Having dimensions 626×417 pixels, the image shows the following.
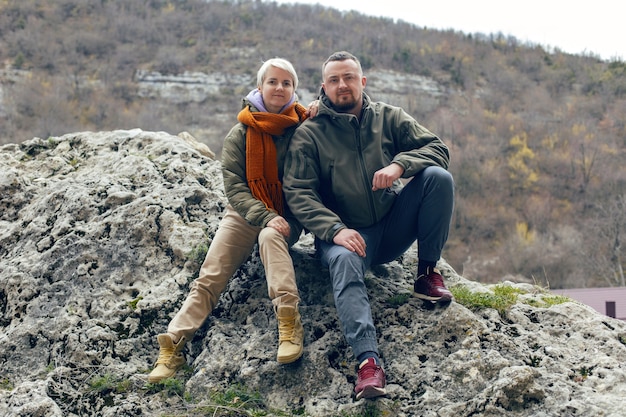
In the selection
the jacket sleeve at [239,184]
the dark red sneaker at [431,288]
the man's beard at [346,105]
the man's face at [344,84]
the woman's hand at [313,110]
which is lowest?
the dark red sneaker at [431,288]

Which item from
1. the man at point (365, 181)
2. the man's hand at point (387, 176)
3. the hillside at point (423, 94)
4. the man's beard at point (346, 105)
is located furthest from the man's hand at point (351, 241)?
the hillside at point (423, 94)

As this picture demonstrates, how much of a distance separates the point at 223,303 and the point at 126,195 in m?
1.40

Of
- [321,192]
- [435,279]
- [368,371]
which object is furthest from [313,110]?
[368,371]

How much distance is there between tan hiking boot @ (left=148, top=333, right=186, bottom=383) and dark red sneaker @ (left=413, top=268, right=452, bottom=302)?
164 cm

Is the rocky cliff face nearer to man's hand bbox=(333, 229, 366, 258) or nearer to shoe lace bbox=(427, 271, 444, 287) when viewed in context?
shoe lace bbox=(427, 271, 444, 287)

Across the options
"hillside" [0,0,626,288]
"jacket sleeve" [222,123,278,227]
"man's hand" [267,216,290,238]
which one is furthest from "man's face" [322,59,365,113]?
"hillside" [0,0,626,288]

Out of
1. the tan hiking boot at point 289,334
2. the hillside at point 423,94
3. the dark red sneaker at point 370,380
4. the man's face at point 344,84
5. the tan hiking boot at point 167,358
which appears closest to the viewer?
the dark red sneaker at point 370,380

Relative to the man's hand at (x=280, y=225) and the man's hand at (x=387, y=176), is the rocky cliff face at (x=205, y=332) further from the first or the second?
the man's hand at (x=387, y=176)

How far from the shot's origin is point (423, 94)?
68.4 meters

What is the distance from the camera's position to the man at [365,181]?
13.6 feet

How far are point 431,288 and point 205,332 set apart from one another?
1606 mm

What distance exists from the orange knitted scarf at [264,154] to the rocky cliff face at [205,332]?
25.4 inches

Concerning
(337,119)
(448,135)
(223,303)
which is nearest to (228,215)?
(223,303)

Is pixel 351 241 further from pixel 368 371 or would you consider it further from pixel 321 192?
pixel 368 371
